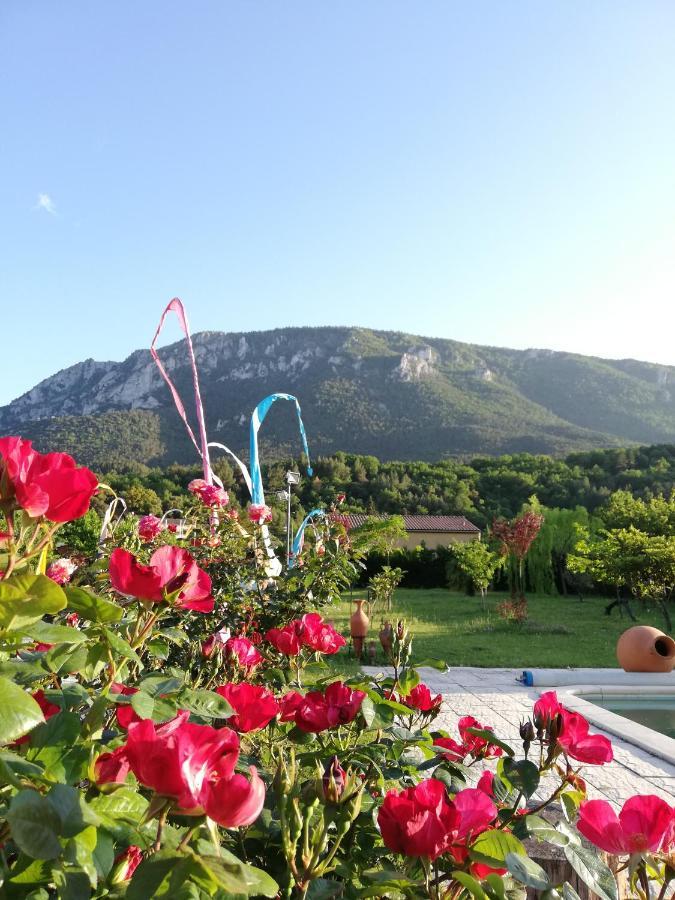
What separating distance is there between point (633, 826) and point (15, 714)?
0.60 m

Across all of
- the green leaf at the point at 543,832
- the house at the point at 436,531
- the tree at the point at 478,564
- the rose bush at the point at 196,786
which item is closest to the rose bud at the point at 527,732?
the rose bush at the point at 196,786

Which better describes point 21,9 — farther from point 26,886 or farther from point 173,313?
point 26,886

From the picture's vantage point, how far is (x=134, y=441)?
1443 inches

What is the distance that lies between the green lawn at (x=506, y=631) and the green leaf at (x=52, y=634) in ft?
18.7

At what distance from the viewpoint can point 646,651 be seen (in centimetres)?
641

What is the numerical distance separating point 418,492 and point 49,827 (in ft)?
92.3

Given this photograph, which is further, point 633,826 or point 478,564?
point 478,564

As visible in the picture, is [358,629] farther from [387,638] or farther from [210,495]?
[387,638]

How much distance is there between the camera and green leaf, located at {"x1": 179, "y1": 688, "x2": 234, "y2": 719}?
714 millimetres

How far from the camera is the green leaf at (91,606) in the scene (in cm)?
66

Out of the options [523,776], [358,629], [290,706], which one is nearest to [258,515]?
[290,706]

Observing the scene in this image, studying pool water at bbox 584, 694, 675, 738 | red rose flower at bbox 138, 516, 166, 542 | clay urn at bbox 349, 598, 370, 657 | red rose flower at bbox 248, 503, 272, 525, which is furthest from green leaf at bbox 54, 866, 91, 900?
clay urn at bbox 349, 598, 370, 657

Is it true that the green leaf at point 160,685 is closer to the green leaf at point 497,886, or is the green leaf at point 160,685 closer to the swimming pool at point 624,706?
the green leaf at point 497,886

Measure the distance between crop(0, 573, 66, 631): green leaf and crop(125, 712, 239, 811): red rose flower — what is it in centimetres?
12
